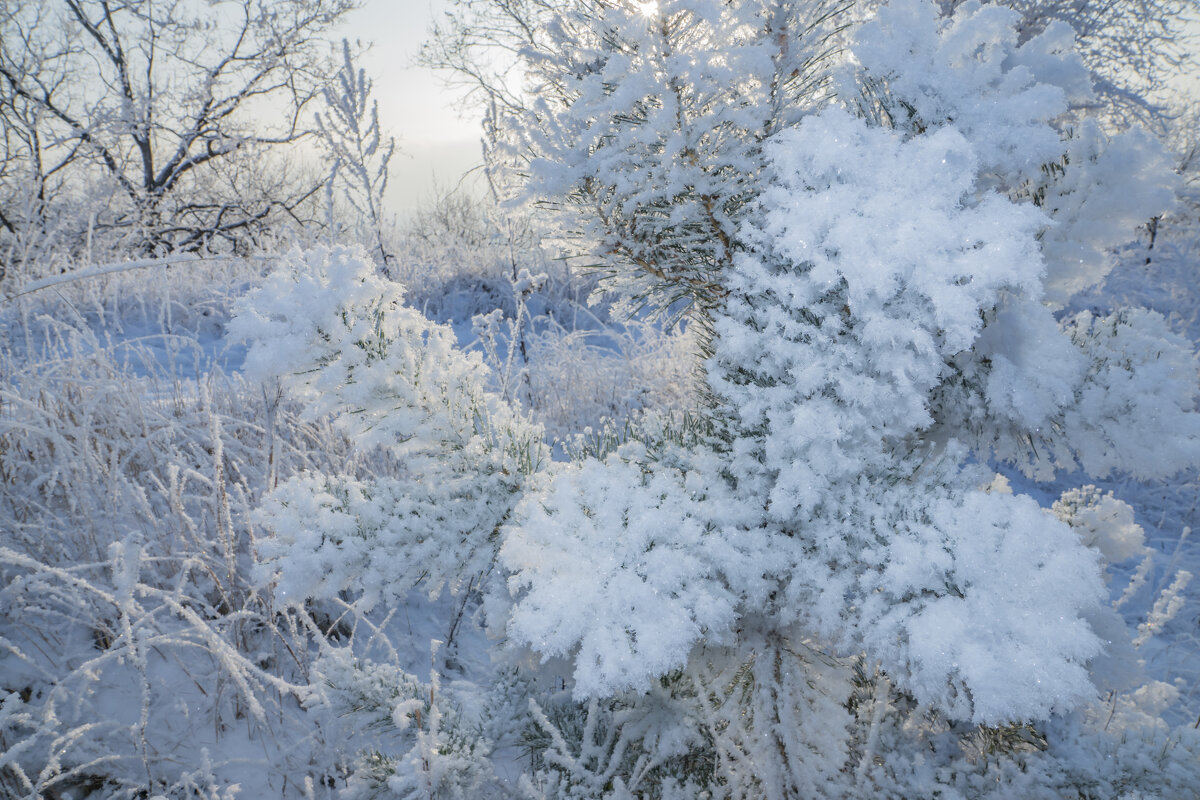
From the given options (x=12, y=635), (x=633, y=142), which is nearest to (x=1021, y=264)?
(x=633, y=142)

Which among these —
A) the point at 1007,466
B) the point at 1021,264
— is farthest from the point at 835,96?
the point at 1007,466

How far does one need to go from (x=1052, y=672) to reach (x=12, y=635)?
6.81 ft

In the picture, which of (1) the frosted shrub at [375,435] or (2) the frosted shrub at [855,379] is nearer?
(2) the frosted shrub at [855,379]

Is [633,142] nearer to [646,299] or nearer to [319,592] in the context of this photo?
[646,299]

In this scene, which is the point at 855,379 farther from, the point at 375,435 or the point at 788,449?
the point at 375,435

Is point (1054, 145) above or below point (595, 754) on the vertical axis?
above

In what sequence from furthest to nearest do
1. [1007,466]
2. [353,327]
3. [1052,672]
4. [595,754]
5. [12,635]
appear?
1. [1007,466]
2. [12,635]
3. [595,754]
4. [353,327]
5. [1052,672]

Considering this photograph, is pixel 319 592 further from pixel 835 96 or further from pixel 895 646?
pixel 835 96

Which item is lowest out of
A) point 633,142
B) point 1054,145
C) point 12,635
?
point 12,635

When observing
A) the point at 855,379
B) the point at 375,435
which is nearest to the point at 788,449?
the point at 855,379

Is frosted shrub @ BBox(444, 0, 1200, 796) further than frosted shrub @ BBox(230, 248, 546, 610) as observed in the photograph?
No

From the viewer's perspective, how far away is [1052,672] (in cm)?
41

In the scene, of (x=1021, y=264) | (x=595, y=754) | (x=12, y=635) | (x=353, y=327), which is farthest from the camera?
(x=12, y=635)

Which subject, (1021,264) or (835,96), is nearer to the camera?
(1021,264)
